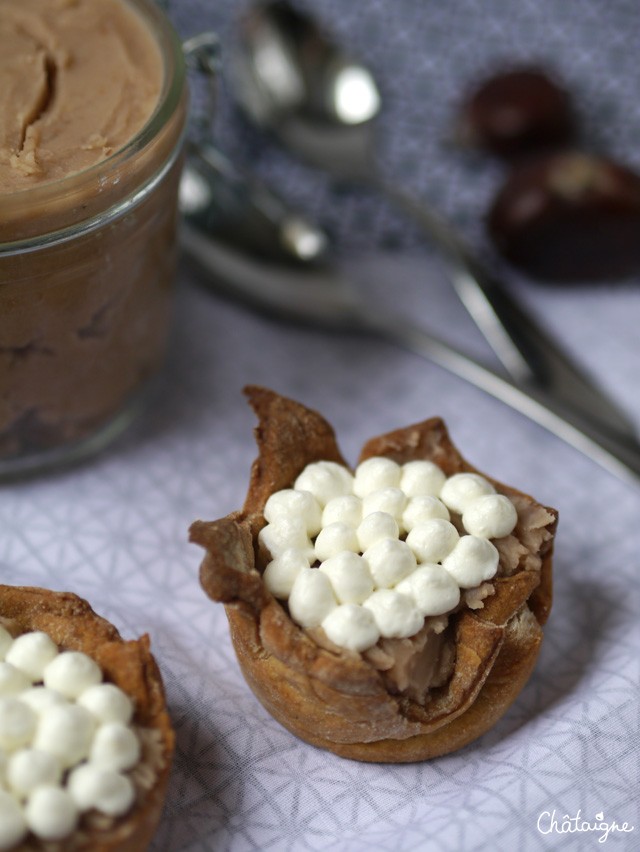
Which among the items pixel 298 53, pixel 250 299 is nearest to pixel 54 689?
pixel 250 299

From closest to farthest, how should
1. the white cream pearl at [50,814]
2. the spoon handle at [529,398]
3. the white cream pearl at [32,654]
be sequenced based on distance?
the white cream pearl at [50,814], the white cream pearl at [32,654], the spoon handle at [529,398]

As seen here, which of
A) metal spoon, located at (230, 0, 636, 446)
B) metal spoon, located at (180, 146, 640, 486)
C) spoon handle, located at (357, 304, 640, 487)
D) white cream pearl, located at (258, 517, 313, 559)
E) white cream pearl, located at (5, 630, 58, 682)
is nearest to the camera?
white cream pearl, located at (5, 630, 58, 682)

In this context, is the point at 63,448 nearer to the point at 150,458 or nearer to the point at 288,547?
the point at 150,458

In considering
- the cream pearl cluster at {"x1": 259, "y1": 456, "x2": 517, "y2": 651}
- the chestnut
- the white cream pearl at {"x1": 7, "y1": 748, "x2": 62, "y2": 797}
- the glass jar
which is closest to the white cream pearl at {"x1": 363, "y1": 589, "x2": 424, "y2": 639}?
the cream pearl cluster at {"x1": 259, "y1": 456, "x2": 517, "y2": 651}

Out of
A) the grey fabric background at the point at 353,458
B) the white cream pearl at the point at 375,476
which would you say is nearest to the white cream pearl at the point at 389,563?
the white cream pearl at the point at 375,476

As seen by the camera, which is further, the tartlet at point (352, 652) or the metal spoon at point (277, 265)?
the metal spoon at point (277, 265)

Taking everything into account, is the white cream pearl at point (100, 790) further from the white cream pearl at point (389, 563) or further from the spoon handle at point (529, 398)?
the spoon handle at point (529, 398)

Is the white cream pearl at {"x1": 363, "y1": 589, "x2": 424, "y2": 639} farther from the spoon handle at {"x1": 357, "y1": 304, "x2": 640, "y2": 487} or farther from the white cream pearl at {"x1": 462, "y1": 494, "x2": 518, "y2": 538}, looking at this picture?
the spoon handle at {"x1": 357, "y1": 304, "x2": 640, "y2": 487}
